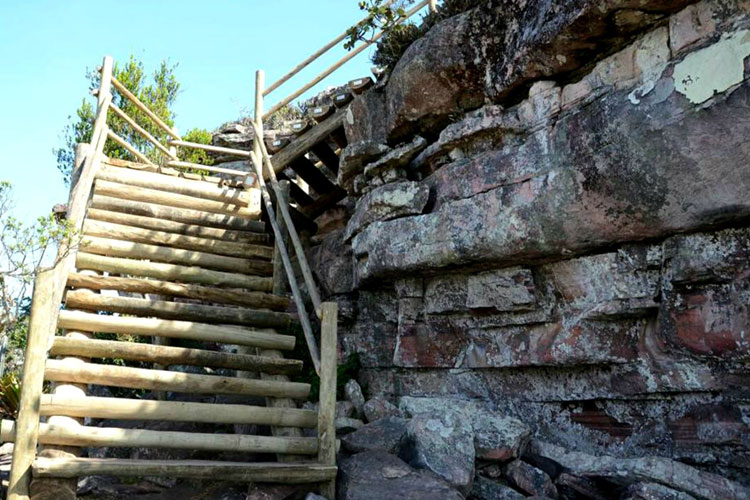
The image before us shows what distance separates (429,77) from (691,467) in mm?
4722

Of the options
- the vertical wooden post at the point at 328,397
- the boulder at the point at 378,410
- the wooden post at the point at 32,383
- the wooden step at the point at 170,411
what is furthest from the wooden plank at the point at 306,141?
the wooden step at the point at 170,411

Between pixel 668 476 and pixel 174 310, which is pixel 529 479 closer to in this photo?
pixel 668 476

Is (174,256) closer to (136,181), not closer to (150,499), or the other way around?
(136,181)

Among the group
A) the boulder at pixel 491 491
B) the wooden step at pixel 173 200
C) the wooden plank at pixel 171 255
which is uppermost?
the wooden step at pixel 173 200

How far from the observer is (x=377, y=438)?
214 inches

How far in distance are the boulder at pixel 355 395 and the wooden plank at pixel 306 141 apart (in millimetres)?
3663

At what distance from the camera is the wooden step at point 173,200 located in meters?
7.73

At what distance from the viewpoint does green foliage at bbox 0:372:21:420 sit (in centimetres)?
855

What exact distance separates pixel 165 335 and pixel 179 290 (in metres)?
0.80

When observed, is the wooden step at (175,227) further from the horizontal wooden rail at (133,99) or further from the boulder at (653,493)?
the boulder at (653,493)

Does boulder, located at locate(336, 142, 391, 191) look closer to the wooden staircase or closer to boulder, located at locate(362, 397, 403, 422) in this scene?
the wooden staircase

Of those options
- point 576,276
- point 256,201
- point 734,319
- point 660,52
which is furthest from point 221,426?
point 660,52

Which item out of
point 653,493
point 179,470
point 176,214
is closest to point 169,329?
point 179,470

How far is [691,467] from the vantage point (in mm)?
4410
